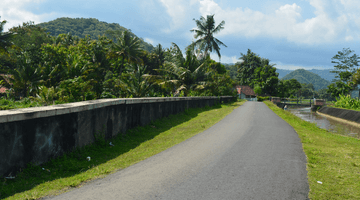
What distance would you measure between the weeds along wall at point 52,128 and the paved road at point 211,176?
130cm

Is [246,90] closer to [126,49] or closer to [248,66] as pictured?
[248,66]

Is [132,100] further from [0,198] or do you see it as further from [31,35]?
[31,35]

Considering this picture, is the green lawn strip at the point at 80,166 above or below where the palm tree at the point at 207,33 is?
below

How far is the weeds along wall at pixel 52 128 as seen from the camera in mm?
3771

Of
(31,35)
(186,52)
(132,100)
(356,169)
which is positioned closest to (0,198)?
(132,100)

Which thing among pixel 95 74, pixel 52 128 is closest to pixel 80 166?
pixel 52 128

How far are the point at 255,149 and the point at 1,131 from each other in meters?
5.45

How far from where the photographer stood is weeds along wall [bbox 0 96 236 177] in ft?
12.4

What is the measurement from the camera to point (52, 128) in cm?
459

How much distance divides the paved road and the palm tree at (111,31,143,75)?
35.2 metres

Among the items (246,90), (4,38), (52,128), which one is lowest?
(52,128)

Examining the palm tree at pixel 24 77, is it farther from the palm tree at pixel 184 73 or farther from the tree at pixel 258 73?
the tree at pixel 258 73

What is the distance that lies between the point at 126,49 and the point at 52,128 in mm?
36174

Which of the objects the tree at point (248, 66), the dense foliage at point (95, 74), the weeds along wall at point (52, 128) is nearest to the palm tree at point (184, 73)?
the dense foliage at point (95, 74)
